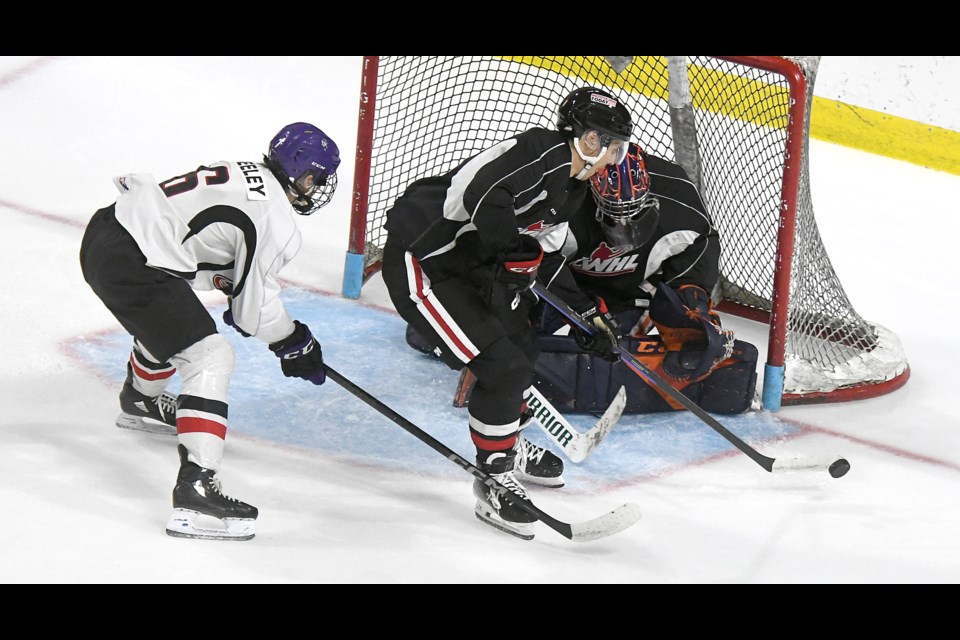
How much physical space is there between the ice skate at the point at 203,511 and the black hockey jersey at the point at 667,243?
1354mm

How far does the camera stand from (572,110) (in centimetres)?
327

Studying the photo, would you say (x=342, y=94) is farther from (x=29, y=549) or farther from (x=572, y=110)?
(x=29, y=549)

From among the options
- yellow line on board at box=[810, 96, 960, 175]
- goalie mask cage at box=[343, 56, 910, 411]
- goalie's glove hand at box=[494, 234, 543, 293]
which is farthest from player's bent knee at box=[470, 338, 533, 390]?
yellow line on board at box=[810, 96, 960, 175]

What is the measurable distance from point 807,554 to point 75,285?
2400mm

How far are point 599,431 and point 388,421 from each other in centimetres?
56

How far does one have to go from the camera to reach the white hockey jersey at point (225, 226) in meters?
3.08

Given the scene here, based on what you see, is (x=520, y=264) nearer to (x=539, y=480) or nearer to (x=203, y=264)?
(x=539, y=480)

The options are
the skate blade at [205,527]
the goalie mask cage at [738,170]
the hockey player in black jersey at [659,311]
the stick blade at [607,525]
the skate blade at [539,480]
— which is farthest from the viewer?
the goalie mask cage at [738,170]

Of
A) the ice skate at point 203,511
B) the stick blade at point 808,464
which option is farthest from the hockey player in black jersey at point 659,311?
the ice skate at point 203,511

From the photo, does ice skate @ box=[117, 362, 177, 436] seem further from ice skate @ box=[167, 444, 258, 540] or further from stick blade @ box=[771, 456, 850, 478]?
stick blade @ box=[771, 456, 850, 478]

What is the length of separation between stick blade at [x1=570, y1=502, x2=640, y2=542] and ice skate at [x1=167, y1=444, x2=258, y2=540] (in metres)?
0.73

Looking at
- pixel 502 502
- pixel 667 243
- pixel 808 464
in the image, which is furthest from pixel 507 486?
pixel 667 243

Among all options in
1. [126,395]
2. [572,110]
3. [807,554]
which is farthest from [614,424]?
[126,395]

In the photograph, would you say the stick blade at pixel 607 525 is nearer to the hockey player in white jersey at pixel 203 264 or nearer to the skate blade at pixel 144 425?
the hockey player in white jersey at pixel 203 264
